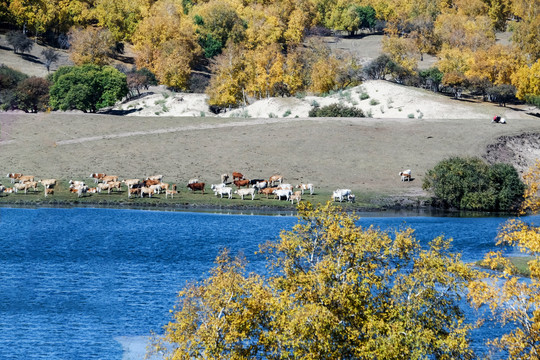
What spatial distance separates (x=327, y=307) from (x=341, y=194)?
48.6 metres

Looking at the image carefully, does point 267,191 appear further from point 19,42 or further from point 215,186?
point 19,42

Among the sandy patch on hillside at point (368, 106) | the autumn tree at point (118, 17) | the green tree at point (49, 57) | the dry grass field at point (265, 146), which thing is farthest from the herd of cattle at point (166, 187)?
the autumn tree at point (118, 17)

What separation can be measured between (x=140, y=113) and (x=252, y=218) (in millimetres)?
60326

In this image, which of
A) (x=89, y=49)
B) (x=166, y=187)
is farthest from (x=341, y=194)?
(x=89, y=49)

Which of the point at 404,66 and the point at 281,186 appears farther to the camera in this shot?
the point at 404,66

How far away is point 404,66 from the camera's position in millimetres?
137875

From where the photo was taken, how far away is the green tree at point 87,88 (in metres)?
115

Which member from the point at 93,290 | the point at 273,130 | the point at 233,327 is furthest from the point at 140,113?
the point at 233,327

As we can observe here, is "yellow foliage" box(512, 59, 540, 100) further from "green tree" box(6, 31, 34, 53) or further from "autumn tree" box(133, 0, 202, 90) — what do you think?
"green tree" box(6, 31, 34, 53)

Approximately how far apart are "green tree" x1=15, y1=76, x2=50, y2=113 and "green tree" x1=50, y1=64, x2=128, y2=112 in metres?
1.66

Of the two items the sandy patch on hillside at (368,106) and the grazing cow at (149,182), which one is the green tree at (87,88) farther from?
the grazing cow at (149,182)

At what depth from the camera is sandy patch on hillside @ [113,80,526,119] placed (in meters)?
113

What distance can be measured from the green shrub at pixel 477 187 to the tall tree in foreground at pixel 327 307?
48.0m

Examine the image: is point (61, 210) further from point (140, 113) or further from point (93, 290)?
point (140, 113)
